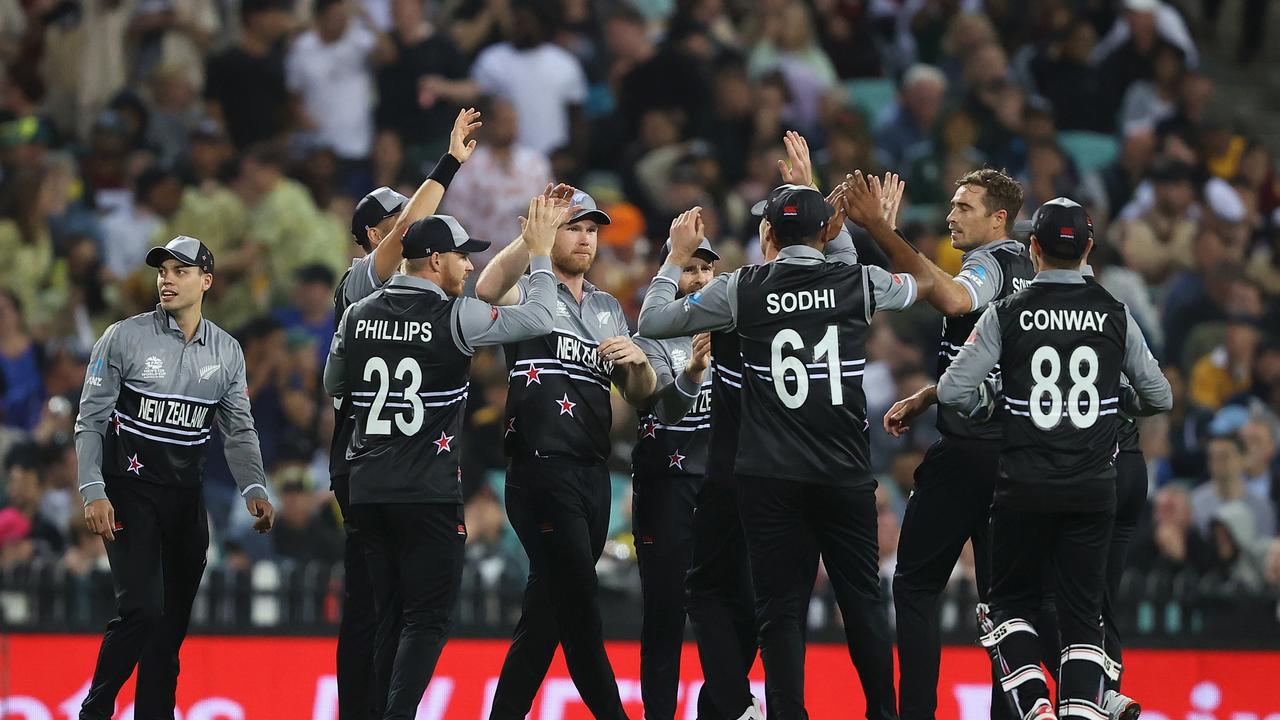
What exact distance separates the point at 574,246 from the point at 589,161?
301 inches

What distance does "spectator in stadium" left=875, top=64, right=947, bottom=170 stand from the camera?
16.6 meters

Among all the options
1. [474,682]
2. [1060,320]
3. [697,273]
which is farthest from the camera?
[474,682]

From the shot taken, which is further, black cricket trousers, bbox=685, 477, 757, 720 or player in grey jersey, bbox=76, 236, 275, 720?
player in grey jersey, bbox=76, 236, 275, 720

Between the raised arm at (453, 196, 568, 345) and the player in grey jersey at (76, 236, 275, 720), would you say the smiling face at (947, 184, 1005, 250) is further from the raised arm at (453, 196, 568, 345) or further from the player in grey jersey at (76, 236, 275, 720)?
the player in grey jersey at (76, 236, 275, 720)

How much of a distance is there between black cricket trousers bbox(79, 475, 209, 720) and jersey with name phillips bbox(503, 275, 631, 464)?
64.6 inches

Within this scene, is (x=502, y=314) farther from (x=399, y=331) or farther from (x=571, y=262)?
(x=571, y=262)

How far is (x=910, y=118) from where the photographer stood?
16.7 m

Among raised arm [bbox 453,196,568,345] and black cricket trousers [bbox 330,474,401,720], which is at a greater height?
raised arm [bbox 453,196,568,345]

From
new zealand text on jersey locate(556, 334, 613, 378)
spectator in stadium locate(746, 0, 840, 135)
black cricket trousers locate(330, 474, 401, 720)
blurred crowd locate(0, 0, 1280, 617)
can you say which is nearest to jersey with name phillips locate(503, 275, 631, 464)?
new zealand text on jersey locate(556, 334, 613, 378)

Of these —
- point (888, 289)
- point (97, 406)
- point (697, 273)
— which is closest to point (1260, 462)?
point (697, 273)

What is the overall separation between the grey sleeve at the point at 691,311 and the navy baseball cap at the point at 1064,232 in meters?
1.33

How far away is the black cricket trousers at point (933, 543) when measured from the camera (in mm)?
8453

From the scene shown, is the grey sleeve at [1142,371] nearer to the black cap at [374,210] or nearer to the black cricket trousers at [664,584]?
the black cricket trousers at [664,584]

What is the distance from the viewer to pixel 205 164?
52.0 ft
